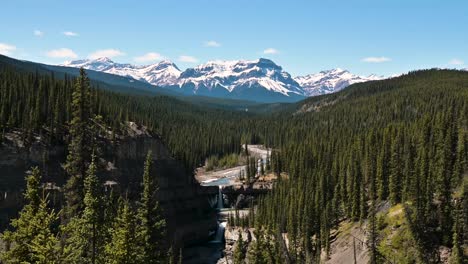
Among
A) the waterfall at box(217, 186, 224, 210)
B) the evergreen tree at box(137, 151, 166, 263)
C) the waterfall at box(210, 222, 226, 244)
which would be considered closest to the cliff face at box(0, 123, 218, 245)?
the waterfall at box(210, 222, 226, 244)

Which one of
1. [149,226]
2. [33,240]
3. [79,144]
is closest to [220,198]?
[149,226]

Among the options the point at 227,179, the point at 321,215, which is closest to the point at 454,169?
the point at 321,215

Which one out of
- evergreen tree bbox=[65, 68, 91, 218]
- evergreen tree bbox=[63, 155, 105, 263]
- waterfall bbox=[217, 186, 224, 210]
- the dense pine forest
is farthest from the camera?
waterfall bbox=[217, 186, 224, 210]

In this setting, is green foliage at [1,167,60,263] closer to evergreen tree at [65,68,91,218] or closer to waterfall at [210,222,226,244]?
evergreen tree at [65,68,91,218]

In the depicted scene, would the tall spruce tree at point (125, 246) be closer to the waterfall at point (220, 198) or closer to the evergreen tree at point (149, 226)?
the evergreen tree at point (149, 226)

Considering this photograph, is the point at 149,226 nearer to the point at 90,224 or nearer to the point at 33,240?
the point at 90,224

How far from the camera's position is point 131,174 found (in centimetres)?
11556

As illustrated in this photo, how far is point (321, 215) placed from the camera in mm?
112250

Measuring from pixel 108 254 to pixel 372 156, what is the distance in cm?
9539

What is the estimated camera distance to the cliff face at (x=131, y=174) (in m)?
92.0

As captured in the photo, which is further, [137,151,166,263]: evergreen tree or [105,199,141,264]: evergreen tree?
[137,151,166,263]: evergreen tree

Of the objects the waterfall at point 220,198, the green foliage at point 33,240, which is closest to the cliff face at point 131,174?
the waterfall at point 220,198

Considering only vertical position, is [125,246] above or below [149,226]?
below

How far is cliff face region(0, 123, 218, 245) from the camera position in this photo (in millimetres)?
91969
